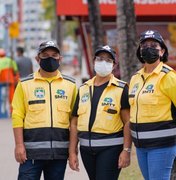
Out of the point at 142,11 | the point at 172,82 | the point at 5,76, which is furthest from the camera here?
the point at 142,11

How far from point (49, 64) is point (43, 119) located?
51 cm

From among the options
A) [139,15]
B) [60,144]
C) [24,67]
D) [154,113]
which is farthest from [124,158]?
[139,15]

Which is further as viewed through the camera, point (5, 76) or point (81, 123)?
point (5, 76)

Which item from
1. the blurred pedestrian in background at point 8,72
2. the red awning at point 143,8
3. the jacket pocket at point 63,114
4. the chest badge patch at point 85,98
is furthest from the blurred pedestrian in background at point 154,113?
the red awning at point 143,8

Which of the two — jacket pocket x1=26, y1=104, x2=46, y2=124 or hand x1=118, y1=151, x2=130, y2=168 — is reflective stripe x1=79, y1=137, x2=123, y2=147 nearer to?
hand x1=118, y1=151, x2=130, y2=168

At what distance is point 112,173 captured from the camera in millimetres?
5785

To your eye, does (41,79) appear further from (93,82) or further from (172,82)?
(172,82)

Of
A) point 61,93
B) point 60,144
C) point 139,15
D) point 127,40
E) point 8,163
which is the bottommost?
point 8,163

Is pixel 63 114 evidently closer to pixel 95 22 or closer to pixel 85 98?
pixel 85 98

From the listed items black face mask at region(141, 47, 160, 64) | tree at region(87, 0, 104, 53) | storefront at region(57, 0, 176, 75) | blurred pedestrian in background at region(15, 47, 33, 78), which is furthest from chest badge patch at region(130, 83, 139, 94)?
storefront at region(57, 0, 176, 75)

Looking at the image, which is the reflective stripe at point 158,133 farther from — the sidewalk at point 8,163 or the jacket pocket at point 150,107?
the sidewalk at point 8,163

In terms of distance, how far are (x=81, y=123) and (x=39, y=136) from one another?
1.35ft

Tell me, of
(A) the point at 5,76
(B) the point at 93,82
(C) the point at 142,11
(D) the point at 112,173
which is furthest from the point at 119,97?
(C) the point at 142,11

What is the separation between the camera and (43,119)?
231 inches
